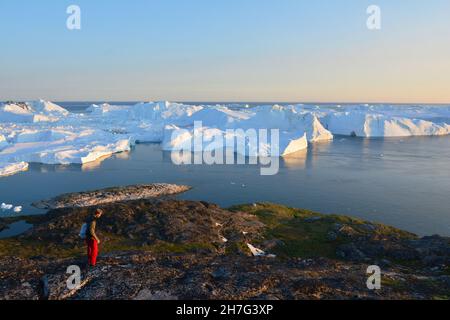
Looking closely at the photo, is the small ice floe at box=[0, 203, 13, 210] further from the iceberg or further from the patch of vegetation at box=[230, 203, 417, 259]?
the iceberg

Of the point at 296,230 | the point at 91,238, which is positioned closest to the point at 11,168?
the point at 296,230

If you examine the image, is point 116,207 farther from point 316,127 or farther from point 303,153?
point 316,127

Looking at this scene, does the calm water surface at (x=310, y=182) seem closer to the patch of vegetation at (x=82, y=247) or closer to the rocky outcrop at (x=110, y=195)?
the rocky outcrop at (x=110, y=195)

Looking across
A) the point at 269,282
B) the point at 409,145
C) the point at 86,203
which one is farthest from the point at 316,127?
the point at 269,282

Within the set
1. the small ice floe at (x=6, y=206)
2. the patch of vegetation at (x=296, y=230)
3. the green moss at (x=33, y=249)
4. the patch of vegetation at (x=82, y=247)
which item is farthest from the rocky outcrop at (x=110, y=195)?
the patch of vegetation at (x=82, y=247)
